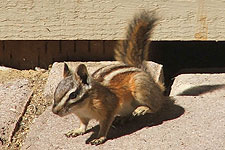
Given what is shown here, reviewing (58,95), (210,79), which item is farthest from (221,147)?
(210,79)

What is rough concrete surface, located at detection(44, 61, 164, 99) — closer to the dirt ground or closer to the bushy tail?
the dirt ground

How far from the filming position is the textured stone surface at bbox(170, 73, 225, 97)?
193 inches

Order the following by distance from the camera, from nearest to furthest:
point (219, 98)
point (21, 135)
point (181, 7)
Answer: point (21, 135) < point (219, 98) < point (181, 7)

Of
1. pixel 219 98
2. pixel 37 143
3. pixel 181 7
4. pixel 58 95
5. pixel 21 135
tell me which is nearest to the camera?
pixel 58 95

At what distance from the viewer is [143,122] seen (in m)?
4.26

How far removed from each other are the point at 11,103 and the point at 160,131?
4.63ft

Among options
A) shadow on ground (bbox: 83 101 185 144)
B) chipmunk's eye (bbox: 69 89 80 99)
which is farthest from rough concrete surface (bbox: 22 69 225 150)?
chipmunk's eye (bbox: 69 89 80 99)

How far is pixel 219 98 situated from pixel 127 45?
890 mm

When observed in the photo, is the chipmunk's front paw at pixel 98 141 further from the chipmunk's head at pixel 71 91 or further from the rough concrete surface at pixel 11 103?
the rough concrete surface at pixel 11 103

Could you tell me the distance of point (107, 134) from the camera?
13.3 feet

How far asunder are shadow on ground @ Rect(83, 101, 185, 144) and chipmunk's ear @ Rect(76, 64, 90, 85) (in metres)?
0.49

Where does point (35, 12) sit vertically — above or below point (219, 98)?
above

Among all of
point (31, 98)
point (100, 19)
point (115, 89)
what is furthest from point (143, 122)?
point (100, 19)

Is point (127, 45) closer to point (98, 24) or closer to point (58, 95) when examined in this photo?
point (98, 24)
